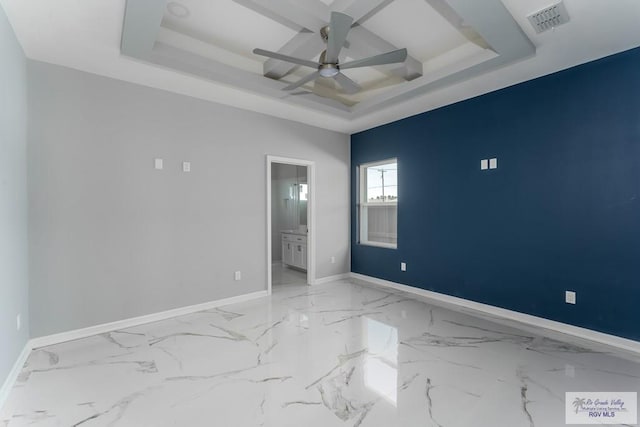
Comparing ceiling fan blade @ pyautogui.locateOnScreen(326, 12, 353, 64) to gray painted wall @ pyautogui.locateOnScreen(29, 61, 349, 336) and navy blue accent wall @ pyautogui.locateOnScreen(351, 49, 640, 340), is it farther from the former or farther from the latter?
navy blue accent wall @ pyautogui.locateOnScreen(351, 49, 640, 340)

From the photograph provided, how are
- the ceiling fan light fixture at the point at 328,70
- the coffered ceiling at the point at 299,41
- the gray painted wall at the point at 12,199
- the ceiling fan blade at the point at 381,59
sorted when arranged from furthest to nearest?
the ceiling fan light fixture at the point at 328,70 < the ceiling fan blade at the point at 381,59 < the coffered ceiling at the point at 299,41 < the gray painted wall at the point at 12,199

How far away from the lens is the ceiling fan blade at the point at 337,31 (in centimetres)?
213

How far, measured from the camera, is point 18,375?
88.4 inches

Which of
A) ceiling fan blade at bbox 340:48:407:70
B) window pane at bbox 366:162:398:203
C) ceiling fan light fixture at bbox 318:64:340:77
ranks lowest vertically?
window pane at bbox 366:162:398:203

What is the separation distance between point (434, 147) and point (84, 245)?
14.5 ft

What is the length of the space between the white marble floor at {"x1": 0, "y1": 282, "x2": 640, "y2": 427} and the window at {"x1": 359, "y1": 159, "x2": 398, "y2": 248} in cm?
191

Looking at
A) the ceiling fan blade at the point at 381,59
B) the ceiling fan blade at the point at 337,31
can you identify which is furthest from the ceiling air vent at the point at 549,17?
the ceiling fan blade at the point at 337,31

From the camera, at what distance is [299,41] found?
116 inches

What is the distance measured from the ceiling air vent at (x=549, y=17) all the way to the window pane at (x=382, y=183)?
8.55ft

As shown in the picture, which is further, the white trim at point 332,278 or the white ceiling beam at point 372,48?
the white trim at point 332,278

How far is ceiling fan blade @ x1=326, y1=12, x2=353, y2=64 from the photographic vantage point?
2129 mm

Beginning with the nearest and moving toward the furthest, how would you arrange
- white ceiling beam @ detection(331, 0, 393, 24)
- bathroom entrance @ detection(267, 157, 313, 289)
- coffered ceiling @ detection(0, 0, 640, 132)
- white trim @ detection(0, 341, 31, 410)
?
white trim @ detection(0, 341, 31, 410) → coffered ceiling @ detection(0, 0, 640, 132) → white ceiling beam @ detection(331, 0, 393, 24) → bathroom entrance @ detection(267, 157, 313, 289)

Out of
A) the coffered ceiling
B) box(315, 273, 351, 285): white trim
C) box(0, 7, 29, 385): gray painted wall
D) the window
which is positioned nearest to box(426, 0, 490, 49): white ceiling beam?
the coffered ceiling

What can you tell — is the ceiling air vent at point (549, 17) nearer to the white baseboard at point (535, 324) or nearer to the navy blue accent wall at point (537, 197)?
the navy blue accent wall at point (537, 197)
